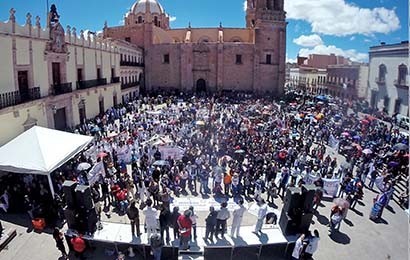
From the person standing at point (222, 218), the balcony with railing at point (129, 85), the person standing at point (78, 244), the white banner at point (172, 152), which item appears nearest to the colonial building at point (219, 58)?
the balcony with railing at point (129, 85)

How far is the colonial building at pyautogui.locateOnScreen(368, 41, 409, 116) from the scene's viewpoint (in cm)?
802

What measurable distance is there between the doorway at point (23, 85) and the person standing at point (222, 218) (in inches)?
495

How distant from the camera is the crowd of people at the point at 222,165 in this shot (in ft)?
34.2

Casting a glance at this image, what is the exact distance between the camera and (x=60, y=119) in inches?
805

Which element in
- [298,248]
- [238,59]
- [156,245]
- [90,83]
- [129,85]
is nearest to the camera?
[156,245]

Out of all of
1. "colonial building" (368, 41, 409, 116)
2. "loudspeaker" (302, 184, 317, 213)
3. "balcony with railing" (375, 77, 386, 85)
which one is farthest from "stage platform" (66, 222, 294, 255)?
"balcony with railing" (375, 77, 386, 85)

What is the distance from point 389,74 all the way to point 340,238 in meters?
4.91

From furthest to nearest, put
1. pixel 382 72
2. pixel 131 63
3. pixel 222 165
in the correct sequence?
pixel 131 63 < pixel 222 165 < pixel 382 72

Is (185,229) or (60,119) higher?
(60,119)

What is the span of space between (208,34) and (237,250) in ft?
140

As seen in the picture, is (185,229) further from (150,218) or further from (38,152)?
(38,152)

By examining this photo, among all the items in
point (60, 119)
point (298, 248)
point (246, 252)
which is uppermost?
point (60, 119)

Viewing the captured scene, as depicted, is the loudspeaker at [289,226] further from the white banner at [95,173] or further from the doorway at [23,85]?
the doorway at [23,85]

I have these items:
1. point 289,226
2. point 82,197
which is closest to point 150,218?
point 82,197
